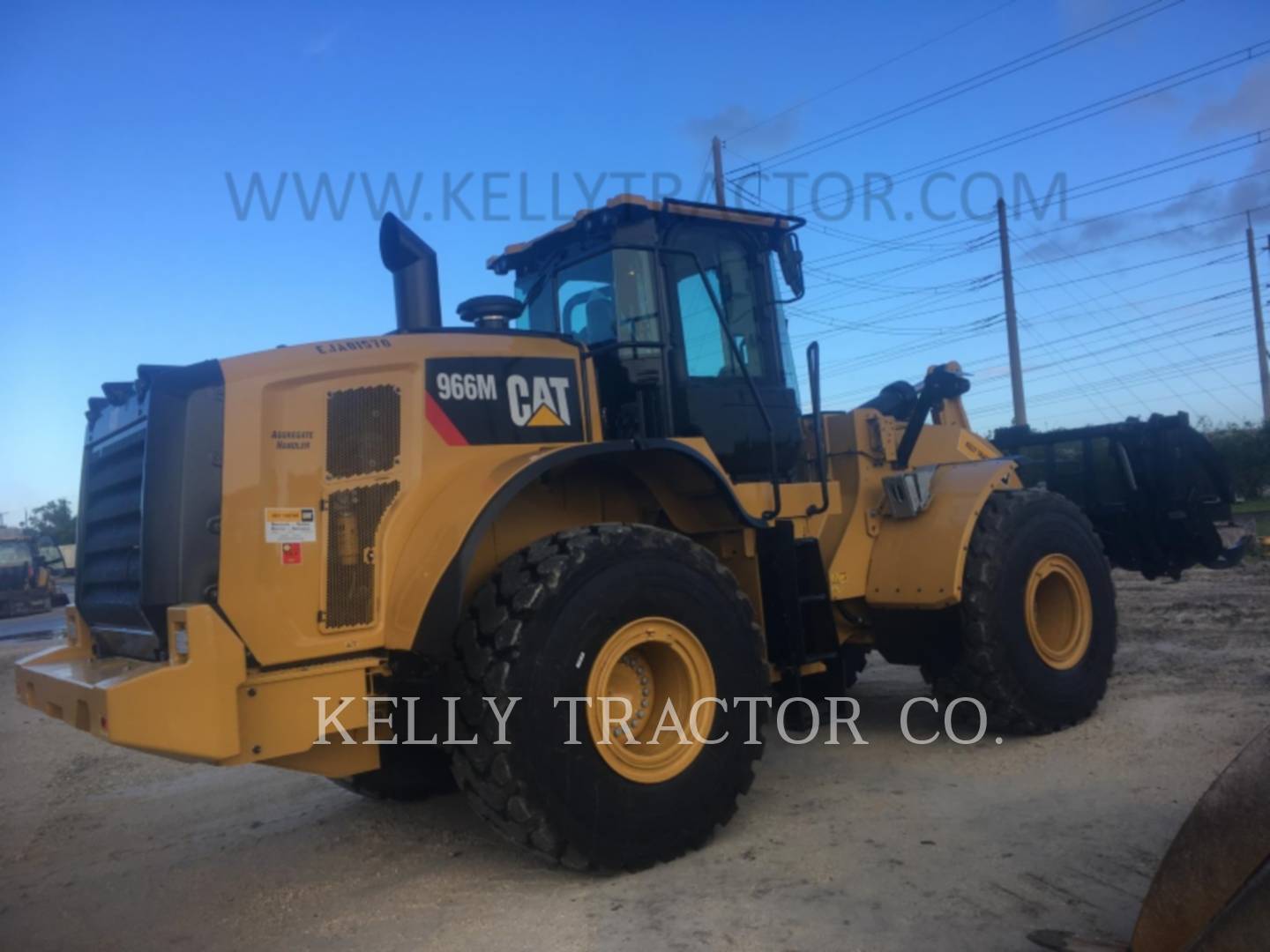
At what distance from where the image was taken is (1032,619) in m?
6.08

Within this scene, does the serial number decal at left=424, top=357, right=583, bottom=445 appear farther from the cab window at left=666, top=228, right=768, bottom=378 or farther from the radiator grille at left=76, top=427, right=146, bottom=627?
the radiator grille at left=76, top=427, right=146, bottom=627

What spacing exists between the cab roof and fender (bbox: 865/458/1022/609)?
184 centimetres

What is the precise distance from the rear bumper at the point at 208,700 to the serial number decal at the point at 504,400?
1.04m

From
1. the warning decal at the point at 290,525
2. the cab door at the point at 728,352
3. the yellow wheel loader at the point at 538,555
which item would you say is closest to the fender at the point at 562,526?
the yellow wheel loader at the point at 538,555

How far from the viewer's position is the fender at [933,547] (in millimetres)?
5797

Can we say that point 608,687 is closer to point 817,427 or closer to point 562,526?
point 562,526

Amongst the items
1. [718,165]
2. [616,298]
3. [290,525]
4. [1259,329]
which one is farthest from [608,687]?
[1259,329]

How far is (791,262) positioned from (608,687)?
9.57 ft

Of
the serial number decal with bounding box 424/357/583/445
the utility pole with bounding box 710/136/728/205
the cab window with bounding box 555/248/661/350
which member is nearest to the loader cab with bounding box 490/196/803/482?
the cab window with bounding box 555/248/661/350

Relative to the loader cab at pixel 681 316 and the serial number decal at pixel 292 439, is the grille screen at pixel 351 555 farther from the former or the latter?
the loader cab at pixel 681 316

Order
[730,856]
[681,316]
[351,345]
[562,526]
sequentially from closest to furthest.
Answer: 1. [351,345]
2. [730,856]
3. [562,526]
4. [681,316]

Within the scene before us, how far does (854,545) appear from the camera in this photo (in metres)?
6.07

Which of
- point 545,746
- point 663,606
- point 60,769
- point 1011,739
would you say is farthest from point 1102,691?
point 60,769

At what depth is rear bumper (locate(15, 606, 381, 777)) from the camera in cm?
342
